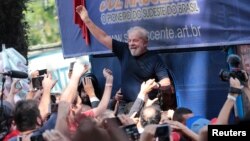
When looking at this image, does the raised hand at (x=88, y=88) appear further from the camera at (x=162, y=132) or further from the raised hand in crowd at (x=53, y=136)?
the camera at (x=162, y=132)

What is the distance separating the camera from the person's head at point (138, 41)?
348 inches

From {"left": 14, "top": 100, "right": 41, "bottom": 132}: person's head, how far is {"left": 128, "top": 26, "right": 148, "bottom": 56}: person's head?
283cm

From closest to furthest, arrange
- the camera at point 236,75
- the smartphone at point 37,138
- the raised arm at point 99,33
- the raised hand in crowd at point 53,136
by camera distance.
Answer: the raised hand in crowd at point 53,136, the smartphone at point 37,138, the camera at point 236,75, the raised arm at point 99,33

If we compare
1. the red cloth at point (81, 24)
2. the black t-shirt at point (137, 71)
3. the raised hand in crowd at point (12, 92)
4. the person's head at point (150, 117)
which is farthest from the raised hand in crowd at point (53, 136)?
the red cloth at point (81, 24)

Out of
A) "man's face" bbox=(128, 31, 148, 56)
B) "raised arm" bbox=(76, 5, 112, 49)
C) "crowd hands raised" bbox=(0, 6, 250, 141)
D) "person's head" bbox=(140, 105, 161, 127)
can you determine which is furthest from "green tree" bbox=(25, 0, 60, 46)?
"person's head" bbox=(140, 105, 161, 127)

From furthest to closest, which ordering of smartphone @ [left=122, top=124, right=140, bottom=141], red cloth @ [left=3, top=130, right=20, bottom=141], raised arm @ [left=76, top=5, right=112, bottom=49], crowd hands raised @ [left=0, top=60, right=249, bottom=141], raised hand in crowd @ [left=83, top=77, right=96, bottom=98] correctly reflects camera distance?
raised arm @ [left=76, top=5, right=112, bottom=49], raised hand in crowd @ [left=83, top=77, right=96, bottom=98], red cloth @ [left=3, top=130, right=20, bottom=141], smartphone @ [left=122, top=124, right=140, bottom=141], crowd hands raised @ [left=0, top=60, right=249, bottom=141]

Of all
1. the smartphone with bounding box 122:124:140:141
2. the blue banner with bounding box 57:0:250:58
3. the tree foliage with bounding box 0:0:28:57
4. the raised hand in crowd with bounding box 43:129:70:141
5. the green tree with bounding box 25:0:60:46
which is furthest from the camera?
the green tree with bounding box 25:0:60:46

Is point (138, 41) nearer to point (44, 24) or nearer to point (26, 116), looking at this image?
point (26, 116)

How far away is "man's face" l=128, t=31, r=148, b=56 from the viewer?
8.84m

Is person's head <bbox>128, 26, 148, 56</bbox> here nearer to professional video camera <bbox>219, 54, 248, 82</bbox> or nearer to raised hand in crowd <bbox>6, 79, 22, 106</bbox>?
raised hand in crowd <bbox>6, 79, 22, 106</bbox>

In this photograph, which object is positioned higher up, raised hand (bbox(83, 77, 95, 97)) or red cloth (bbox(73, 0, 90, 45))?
red cloth (bbox(73, 0, 90, 45))

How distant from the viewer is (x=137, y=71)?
8922 millimetres

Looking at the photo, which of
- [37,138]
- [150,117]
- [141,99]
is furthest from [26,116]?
[141,99]

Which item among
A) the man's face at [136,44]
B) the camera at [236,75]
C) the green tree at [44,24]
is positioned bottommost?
the green tree at [44,24]
